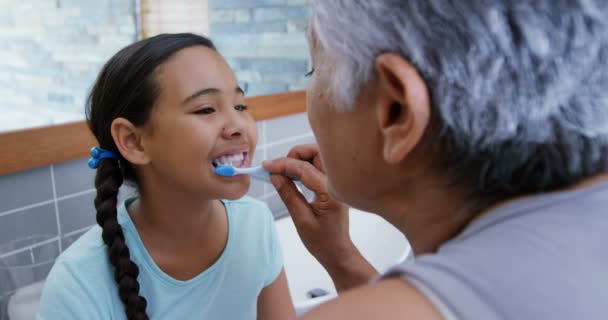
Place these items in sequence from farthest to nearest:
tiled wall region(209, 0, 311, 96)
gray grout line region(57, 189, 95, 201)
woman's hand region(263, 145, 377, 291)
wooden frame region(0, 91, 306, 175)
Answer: tiled wall region(209, 0, 311, 96) < gray grout line region(57, 189, 95, 201) < wooden frame region(0, 91, 306, 175) < woman's hand region(263, 145, 377, 291)

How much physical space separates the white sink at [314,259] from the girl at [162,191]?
61 centimetres

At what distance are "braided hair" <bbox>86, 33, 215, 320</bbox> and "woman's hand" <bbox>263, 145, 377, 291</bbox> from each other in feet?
0.76

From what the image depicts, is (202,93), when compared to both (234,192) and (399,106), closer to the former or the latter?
(234,192)

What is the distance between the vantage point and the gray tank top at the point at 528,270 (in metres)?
0.30

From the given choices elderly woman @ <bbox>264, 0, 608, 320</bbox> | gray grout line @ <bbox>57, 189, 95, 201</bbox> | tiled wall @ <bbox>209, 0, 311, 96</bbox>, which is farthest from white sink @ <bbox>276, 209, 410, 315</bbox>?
elderly woman @ <bbox>264, 0, 608, 320</bbox>

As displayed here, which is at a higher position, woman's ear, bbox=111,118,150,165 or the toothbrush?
woman's ear, bbox=111,118,150,165

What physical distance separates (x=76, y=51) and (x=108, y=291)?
64cm

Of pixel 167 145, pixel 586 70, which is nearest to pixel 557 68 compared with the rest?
pixel 586 70

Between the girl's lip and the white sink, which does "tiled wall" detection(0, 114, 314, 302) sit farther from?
the white sink

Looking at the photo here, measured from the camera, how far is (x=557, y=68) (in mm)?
344

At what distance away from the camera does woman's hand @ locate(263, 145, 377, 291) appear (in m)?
0.70

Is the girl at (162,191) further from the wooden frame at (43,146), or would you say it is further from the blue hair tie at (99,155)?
the wooden frame at (43,146)

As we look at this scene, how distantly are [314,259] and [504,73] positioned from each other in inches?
50.2

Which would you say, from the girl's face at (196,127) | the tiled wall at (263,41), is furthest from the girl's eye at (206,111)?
the tiled wall at (263,41)
